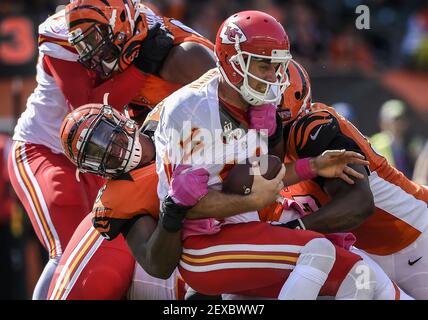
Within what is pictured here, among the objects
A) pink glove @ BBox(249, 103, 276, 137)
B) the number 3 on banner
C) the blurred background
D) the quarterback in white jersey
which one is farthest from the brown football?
the number 3 on banner

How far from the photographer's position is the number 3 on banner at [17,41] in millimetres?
9812

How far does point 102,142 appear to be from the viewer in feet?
15.4

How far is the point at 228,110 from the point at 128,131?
46cm

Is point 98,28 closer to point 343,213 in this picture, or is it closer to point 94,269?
point 94,269

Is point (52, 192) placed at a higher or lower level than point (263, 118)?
A: lower

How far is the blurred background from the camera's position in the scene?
899 cm

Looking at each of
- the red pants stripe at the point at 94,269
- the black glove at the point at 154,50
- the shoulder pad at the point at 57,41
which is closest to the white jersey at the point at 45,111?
the shoulder pad at the point at 57,41

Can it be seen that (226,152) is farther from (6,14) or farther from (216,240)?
(6,14)

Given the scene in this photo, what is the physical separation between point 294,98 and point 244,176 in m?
0.70

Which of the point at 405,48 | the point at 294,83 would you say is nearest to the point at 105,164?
the point at 294,83

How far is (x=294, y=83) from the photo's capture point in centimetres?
511

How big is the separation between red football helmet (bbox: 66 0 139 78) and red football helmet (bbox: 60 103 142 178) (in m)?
0.66

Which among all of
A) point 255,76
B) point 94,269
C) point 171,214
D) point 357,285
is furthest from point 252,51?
point 94,269

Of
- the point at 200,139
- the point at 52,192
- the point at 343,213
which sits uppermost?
the point at 200,139
